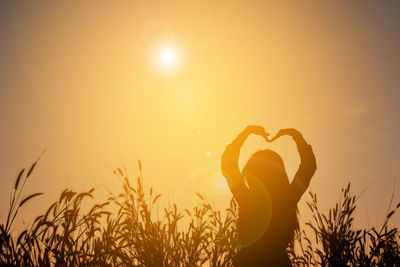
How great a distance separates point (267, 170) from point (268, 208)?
0.33 metres

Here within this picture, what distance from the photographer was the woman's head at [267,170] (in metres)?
2.36

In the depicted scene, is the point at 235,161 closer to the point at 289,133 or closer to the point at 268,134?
the point at 268,134

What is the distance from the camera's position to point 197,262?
136 inches

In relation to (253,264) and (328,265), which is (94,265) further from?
(328,265)

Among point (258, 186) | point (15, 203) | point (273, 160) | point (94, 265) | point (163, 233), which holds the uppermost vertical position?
point (273, 160)

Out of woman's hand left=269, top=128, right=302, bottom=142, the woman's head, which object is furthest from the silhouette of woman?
woman's hand left=269, top=128, right=302, bottom=142

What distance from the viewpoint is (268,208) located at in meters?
2.25

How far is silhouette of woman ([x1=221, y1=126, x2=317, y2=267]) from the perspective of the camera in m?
2.17

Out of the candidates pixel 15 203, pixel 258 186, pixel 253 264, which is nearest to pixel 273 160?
pixel 258 186

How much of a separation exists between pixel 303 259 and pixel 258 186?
7.18 ft

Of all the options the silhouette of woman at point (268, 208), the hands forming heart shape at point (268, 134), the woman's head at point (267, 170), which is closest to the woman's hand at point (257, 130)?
the hands forming heart shape at point (268, 134)

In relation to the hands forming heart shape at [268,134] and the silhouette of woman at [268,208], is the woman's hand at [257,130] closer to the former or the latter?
the hands forming heart shape at [268,134]

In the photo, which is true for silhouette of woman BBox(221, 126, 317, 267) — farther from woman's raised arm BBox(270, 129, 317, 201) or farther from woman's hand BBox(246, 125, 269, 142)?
woman's hand BBox(246, 125, 269, 142)

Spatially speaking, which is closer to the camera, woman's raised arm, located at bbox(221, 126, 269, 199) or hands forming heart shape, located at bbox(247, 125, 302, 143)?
woman's raised arm, located at bbox(221, 126, 269, 199)
